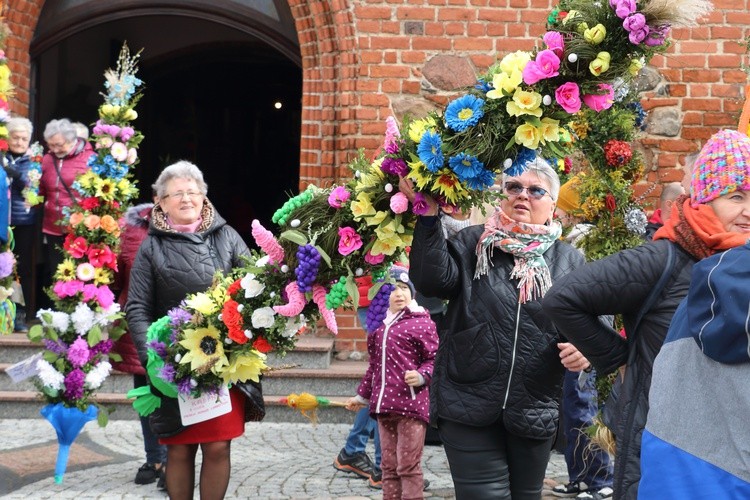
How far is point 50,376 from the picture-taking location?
21.8 ft

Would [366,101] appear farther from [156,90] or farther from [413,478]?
[156,90]

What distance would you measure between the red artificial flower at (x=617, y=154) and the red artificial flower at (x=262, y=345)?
2930 millimetres

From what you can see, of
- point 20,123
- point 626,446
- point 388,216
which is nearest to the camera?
point 626,446

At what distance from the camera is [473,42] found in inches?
361

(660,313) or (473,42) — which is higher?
(473,42)

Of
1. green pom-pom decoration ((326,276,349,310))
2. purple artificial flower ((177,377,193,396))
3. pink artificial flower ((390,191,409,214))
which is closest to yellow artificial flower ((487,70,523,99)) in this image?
pink artificial flower ((390,191,409,214))

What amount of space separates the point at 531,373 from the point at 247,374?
1.38 m

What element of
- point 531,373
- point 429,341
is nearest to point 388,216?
point 531,373

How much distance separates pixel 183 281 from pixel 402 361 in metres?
1.22

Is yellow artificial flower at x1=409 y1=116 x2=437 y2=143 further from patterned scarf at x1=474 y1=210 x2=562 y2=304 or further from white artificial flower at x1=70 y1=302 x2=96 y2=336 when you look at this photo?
white artificial flower at x1=70 y1=302 x2=96 y2=336

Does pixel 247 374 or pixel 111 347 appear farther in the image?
pixel 111 347

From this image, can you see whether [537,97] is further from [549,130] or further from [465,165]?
[465,165]

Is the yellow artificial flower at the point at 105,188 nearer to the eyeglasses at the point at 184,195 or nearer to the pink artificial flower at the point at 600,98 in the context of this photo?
the eyeglasses at the point at 184,195

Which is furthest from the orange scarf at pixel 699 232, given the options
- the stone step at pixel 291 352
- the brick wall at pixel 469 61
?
the brick wall at pixel 469 61
